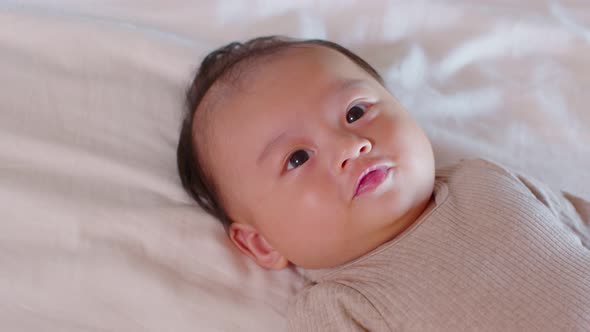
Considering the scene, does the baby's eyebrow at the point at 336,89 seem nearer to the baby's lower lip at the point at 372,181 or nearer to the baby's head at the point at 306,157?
the baby's head at the point at 306,157

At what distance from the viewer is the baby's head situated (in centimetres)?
94

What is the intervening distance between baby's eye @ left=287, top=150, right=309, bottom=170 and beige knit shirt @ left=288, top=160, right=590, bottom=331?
178 millimetres

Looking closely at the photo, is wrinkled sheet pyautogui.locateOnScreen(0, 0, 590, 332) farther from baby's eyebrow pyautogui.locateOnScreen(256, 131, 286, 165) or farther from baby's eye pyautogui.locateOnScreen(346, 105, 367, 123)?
baby's eye pyautogui.locateOnScreen(346, 105, 367, 123)

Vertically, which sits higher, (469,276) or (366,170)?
(366,170)

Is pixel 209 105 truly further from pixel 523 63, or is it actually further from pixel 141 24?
pixel 523 63

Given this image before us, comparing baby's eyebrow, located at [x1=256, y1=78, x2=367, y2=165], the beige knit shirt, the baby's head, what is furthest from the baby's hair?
the beige knit shirt

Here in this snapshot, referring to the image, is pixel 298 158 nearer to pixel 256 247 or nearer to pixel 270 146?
pixel 270 146

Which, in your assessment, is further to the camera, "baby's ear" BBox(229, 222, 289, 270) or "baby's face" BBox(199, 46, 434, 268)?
"baby's ear" BBox(229, 222, 289, 270)

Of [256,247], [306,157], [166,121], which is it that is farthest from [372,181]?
[166,121]

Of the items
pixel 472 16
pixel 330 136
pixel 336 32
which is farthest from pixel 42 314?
pixel 472 16

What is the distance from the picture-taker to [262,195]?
3.27ft

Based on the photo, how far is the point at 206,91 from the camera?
1082mm

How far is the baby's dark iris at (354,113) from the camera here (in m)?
1.01

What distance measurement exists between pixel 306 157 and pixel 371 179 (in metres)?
0.11
